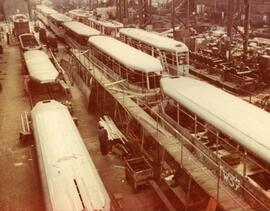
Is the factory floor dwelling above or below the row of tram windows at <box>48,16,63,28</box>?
below

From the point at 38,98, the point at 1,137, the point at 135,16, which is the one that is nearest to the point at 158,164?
the point at 1,137

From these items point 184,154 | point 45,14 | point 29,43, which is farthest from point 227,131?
point 45,14

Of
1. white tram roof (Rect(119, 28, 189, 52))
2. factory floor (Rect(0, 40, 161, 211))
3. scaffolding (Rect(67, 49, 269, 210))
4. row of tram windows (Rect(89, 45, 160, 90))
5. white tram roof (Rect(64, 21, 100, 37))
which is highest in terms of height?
white tram roof (Rect(64, 21, 100, 37))

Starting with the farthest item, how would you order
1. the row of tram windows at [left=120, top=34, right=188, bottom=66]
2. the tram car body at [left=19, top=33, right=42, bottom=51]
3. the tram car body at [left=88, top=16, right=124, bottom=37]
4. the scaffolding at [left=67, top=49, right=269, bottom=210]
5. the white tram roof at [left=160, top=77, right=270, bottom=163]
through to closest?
the tram car body at [left=88, top=16, right=124, bottom=37]
the tram car body at [left=19, top=33, right=42, bottom=51]
the row of tram windows at [left=120, top=34, right=188, bottom=66]
the white tram roof at [left=160, top=77, right=270, bottom=163]
the scaffolding at [left=67, top=49, right=269, bottom=210]

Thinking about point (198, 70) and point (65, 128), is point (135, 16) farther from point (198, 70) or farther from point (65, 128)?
point (65, 128)

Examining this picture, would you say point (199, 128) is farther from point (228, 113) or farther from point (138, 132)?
point (138, 132)

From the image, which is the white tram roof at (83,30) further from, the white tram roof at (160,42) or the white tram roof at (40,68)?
the white tram roof at (40,68)

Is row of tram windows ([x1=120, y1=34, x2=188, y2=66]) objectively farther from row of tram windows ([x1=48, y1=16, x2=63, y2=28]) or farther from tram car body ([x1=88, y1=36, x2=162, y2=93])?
row of tram windows ([x1=48, y1=16, x2=63, y2=28])

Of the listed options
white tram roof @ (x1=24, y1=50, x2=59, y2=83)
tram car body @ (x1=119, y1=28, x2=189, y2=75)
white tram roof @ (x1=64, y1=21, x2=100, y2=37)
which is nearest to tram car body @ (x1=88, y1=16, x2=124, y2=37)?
white tram roof @ (x1=64, y1=21, x2=100, y2=37)
